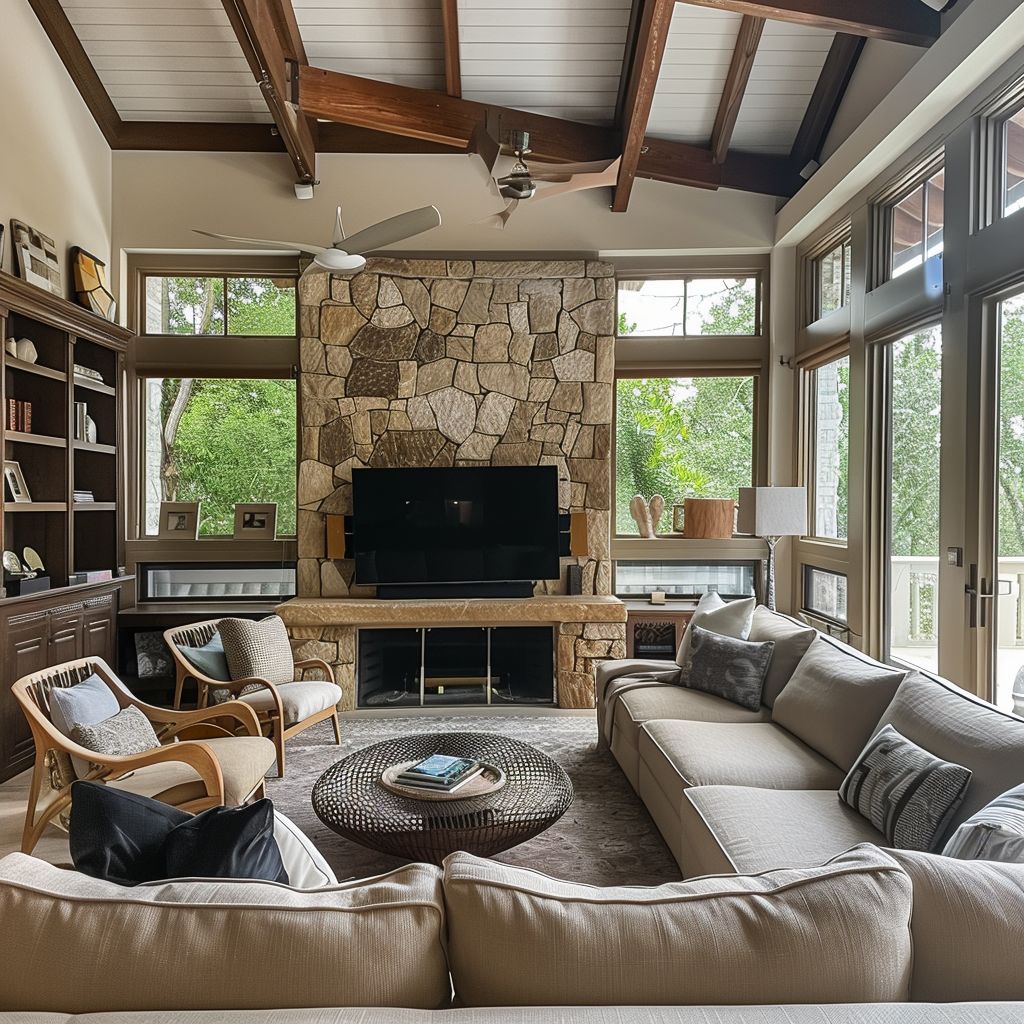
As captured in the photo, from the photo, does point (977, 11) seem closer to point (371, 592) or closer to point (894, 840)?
point (894, 840)

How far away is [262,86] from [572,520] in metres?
3.49

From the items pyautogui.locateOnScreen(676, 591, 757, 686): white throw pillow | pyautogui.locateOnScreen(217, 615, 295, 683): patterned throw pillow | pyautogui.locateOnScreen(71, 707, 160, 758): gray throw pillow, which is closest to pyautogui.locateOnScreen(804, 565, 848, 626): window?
pyautogui.locateOnScreen(676, 591, 757, 686): white throw pillow

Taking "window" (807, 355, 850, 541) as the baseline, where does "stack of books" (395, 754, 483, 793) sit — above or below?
below

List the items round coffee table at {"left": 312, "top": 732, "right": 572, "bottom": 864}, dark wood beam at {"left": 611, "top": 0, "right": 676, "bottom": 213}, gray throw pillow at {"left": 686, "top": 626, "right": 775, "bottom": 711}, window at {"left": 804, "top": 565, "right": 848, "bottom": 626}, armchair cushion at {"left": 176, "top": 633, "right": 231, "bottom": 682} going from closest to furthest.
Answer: round coffee table at {"left": 312, "top": 732, "right": 572, "bottom": 864} < gray throw pillow at {"left": 686, "top": 626, "right": 775, "bottom": 711} < dark wood beam at {"left": 611, "top": 0, "right": 676, "bottom": 213} < armchair cushion at {"left": 176, "top": 633, "right": 231, "bottom": 682} < window at {"left": 804, "top": 565, "right": 848, "bottom": 626}

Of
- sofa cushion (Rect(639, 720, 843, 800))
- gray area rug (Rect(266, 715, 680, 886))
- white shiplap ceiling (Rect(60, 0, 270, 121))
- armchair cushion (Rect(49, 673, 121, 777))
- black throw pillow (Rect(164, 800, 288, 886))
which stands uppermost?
white shiplap ceiling (Rect(60, 0, 270, 121))

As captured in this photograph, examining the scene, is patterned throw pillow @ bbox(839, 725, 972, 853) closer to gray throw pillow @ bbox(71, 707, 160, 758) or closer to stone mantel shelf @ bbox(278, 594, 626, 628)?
gray throw pillow @ bbox(71, 707, 160, 758)

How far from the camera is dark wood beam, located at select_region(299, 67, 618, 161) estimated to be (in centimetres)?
511

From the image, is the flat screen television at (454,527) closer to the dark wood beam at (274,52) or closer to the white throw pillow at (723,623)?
the white throw pillow at (723,623)

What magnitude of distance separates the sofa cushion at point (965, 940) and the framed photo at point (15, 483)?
16.3 ft

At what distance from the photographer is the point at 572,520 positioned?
5.90 meters

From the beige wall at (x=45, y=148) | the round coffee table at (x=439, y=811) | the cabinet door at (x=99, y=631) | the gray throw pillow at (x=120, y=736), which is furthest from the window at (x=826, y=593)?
the beige wall at (x=45, y=148)

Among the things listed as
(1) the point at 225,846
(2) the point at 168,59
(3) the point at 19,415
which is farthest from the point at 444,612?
(2) the point at 168,59

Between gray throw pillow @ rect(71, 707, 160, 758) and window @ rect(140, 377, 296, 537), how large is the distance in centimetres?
298

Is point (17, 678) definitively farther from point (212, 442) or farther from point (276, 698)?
point (212, 442)
